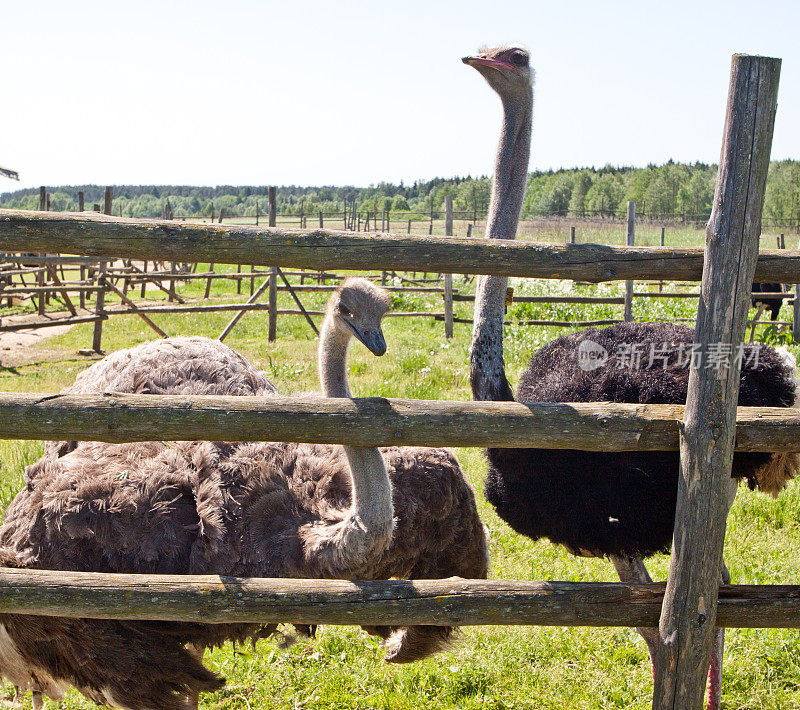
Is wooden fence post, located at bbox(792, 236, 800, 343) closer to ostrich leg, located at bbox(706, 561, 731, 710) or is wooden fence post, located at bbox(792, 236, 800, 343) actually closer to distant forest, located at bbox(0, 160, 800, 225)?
ostrich leg, located at bbox(706, 561, 731, 710)

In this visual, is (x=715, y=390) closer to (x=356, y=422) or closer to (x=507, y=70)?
(x=356, y=422)

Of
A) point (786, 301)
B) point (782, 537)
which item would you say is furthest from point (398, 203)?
point (782, 537)

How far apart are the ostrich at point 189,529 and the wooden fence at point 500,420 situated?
0.56 feet

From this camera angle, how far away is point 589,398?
2779mm

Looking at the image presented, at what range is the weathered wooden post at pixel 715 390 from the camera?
1.88m

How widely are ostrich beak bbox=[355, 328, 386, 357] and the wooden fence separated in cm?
15

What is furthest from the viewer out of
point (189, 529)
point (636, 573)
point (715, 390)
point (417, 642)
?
point (636, 573)

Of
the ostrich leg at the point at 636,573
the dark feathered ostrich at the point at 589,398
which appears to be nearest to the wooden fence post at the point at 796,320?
the dark feathered ostrich at the point at 589,398

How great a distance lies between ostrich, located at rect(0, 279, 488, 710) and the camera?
2.22 m

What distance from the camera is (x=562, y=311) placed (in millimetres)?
11938

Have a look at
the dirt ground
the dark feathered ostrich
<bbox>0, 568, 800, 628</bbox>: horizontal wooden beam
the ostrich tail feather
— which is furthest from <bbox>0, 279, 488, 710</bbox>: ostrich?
the dirt ground

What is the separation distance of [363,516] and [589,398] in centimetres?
105

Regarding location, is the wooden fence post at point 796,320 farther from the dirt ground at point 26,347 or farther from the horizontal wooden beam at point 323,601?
the dirt ground at point 26,347

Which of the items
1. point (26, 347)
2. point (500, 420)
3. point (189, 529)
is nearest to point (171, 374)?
point (189, 529)
